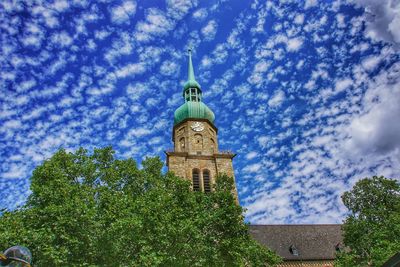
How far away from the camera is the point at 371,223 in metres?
23.2

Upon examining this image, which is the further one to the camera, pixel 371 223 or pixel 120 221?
pixel 371 223

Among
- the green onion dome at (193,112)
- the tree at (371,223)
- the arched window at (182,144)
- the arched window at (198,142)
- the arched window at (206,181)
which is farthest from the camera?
the green onion dome at (193,112)

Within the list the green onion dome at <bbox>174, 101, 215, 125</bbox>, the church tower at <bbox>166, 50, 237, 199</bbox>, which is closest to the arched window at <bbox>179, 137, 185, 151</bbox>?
the church tower at <bbox>166, 50, 237, 199</bbox>

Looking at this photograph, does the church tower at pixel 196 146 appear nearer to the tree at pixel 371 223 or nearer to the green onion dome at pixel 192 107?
the green onion dome at pixel 192 107

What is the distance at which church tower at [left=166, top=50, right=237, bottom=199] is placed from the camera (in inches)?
1521

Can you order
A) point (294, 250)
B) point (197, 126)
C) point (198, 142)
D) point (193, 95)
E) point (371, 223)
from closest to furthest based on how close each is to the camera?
point (371, 223) < point (294, 250) < point (198, 142) < point (197, 126) < point (193, 95)

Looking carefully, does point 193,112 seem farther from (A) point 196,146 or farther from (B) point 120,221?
(B) point 120,221

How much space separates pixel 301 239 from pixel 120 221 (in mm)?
27698

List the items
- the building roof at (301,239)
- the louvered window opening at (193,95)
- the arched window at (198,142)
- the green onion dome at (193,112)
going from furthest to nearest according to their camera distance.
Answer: the louvered window opening at (193,95) < the green onion dome at (193,112) < the arched window at (198,142) < the building roof at (301,239)

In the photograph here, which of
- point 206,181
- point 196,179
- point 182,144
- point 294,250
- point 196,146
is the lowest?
point 294,250

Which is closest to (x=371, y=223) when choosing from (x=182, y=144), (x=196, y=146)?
(x=196, y=146)

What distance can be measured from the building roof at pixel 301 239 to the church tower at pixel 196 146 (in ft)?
22.5

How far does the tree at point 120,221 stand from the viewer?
1642 cm

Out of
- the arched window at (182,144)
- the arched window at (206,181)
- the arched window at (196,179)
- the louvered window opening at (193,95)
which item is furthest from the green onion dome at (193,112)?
the arched window at (206,181)
